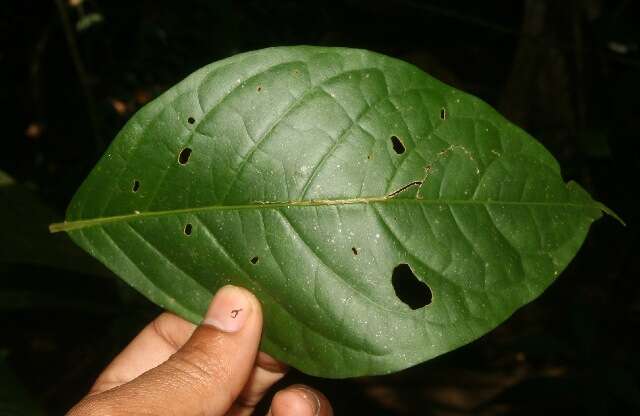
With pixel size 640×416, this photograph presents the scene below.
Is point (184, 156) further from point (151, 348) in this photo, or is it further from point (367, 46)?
point (367, 46)

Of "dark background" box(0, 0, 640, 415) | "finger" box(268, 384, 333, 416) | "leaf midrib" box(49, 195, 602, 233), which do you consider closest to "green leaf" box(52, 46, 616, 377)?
"leaf midrib" box(49, 195, 602, 233)

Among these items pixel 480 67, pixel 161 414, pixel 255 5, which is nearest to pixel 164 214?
pixel 161 414

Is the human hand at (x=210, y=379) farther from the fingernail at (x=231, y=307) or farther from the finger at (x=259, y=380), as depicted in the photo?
the finger at (x=259, y=380)

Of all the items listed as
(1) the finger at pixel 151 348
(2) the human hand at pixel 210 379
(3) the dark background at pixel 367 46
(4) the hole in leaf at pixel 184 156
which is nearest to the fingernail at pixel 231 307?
(2) the human hand at pixel 210 379

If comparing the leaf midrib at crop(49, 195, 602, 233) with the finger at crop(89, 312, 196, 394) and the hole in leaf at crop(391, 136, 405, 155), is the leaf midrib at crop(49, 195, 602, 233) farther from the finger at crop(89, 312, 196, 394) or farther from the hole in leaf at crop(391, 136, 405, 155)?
the finger at crop(89, 312, 196, 394)

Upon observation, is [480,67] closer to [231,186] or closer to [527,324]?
[527,324]

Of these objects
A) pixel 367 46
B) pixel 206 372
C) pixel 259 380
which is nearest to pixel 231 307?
pixel 206 372

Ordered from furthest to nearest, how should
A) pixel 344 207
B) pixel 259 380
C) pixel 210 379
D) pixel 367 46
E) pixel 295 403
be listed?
pixel 367 46 < pixel 259 380 < pixel 295 403 < pixel 210 379 < pixel 344 207
